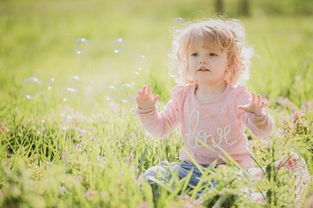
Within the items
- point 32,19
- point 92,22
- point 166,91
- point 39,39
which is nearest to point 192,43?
point 166,91

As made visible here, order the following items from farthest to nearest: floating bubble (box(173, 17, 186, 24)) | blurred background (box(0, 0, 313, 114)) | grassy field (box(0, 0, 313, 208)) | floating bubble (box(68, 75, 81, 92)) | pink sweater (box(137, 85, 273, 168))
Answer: blurred background (box(0, 0, 313, 114))
floating bubble (box(68, 75, 81, 92))
floating bubble (box(173, 17, 186, 24))
pink sweater (box(137, 85, 273, 168))
grassy field (box(0, 0, 313, 208))

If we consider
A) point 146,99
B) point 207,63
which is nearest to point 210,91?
point 207,63

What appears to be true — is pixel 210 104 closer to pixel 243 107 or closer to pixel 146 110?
pixel 243 107

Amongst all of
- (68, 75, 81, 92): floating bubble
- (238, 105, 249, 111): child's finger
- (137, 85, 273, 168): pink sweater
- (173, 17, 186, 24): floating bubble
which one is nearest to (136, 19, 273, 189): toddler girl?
(137, 85, 273, 168): pink sweater

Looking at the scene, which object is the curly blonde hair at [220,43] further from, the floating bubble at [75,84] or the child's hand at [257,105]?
the floating bubble at [75,84]

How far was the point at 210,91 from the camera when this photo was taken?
9.50 ft

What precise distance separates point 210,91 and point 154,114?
15.8 inches

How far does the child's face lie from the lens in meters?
2.80

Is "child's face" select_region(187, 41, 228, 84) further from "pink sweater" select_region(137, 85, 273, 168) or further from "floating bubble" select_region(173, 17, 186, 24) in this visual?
"floating bubble" select_region(173, 17, 186, 24)

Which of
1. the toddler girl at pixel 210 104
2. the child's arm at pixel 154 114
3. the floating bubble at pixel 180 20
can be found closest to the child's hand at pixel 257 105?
the toddler girl at pixel 210 104

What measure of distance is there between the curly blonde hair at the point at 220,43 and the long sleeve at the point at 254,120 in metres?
0.22

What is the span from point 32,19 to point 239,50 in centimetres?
1138

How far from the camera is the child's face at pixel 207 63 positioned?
9.18ft

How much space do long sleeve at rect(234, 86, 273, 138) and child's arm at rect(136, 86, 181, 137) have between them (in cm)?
46
